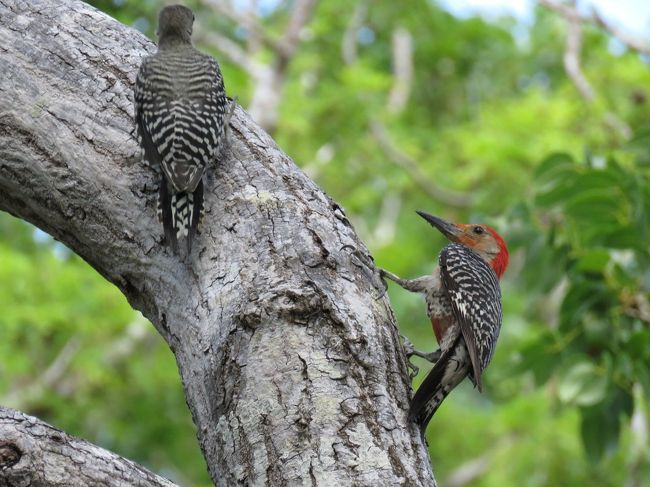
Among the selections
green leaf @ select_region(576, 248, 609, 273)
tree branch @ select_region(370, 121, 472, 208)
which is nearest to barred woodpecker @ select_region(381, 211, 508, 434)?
green leaf @ select_region(576, 248, 609, 273)

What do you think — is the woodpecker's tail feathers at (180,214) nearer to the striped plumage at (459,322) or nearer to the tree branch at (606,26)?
the striped plumage at (459,322)

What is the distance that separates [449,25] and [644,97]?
6817mm

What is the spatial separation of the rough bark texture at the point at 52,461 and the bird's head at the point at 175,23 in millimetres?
2259

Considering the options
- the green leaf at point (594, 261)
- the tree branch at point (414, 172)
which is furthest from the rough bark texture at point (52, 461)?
the tree branch at point (414, 172)

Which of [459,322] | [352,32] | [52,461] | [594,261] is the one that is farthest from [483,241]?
[352,32]

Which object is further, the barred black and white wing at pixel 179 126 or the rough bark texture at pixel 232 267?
the barred black and white wing at pixel 179 126

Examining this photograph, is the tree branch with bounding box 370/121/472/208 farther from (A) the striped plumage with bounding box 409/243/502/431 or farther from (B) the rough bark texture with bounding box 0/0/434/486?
(B) the rough bark texture with bounding box 0/0/434/486

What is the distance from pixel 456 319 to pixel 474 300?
12 cm

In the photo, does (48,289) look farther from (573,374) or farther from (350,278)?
(350,278)

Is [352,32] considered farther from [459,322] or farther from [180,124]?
[180,124]

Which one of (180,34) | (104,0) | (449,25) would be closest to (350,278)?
(180,34)

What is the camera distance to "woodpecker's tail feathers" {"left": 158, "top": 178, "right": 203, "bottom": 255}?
3545 millimetres

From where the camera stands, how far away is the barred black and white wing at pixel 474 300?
4.32m

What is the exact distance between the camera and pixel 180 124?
13.5 feet
